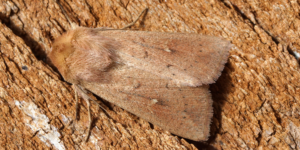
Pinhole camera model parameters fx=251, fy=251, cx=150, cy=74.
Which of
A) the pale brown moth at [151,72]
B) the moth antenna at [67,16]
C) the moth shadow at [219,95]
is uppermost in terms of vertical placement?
the moth antenna at [67,16]

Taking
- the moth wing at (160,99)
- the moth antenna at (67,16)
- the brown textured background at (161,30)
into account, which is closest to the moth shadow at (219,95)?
the brown textured background at (161,30)

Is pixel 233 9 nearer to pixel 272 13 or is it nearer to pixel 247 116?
pixel 272 13

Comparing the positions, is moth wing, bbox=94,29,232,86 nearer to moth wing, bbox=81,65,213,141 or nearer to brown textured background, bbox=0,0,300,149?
moth wing, bbox=81,65,213,141

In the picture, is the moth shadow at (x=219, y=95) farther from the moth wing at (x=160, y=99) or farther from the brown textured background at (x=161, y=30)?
the moth wing at (x=160, y=99)

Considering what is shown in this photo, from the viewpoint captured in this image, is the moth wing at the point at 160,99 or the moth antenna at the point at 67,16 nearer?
the moth wing at the point at 160,99

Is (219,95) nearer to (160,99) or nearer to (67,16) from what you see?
(160,99)

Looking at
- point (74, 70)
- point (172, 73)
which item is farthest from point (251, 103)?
point (74, 70)

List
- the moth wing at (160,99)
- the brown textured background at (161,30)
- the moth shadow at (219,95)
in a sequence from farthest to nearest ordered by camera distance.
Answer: the moth shadow at (219,95), the moth wing at (160,99), the brown textured background at (161,30)
